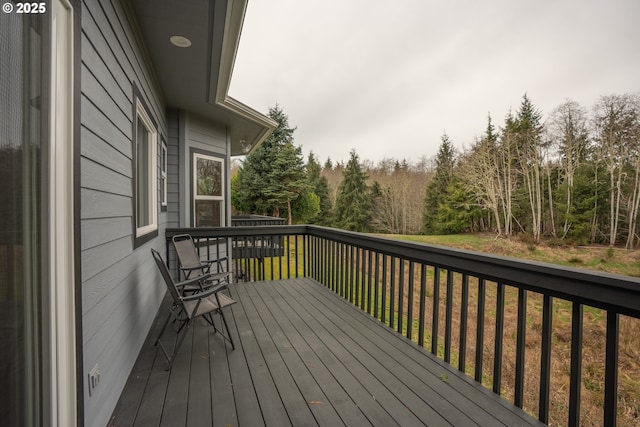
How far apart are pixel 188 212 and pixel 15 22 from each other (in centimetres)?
423

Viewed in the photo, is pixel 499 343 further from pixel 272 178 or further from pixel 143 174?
pixel 272 178

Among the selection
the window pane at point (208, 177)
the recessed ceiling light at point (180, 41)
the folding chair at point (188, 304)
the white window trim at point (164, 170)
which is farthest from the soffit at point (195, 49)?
the folding chair at point (188, 304)

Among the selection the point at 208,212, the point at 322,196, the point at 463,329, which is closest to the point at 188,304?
the point at 463,329

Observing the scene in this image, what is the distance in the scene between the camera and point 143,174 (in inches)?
119

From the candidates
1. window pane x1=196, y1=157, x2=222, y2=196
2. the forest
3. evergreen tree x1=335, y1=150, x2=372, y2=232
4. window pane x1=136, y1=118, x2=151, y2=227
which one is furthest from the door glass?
evergreen tree x1=335, y1=150, x2=372, y2=232

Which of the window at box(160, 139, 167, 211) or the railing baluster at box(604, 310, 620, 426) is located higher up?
the window at box(160, 139, 167, 211)

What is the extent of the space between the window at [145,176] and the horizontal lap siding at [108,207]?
39 cm

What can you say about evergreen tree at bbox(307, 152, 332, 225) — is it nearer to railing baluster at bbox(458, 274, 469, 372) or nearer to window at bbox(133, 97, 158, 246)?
window at bbox(133, 97, 158, 246)

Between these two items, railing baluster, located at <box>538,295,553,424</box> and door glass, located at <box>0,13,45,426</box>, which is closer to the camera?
door glass, located at <box>0,13,45,426</box>

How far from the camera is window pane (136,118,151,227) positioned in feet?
9.16

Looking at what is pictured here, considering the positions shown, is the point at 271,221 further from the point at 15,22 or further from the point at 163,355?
the point at 15,22

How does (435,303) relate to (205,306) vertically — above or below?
above

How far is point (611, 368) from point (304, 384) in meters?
1.65

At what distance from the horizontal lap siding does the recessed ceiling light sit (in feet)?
1.09
